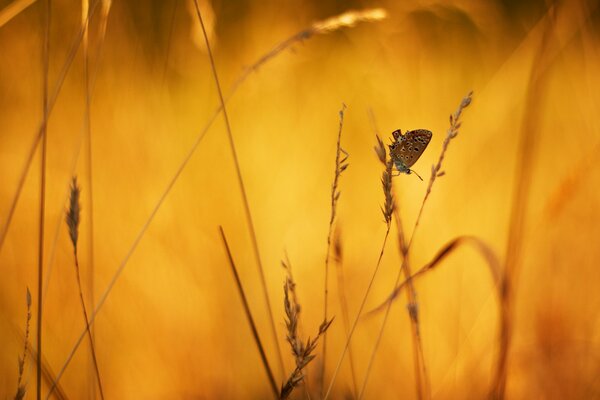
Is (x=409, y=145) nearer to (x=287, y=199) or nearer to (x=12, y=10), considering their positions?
(x=12, y=10)

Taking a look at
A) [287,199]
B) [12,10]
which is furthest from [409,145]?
[287,199]

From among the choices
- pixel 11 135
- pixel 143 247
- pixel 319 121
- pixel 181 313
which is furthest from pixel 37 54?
pixel 319 121

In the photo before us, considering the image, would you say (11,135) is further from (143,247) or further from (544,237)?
(544,237)

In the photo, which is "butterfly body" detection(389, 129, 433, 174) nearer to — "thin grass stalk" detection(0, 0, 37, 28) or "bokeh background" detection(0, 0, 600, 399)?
"bokeh background" detection(0, 0, 600, 399)

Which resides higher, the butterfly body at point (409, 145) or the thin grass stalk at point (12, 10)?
the thin grass stalk at point (12, 10)

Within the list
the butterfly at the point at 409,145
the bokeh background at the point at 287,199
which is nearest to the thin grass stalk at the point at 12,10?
the bokeh background at the point at 287,199

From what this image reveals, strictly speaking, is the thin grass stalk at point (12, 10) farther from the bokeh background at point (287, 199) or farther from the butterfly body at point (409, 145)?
the butterfly body at point (409, 145)

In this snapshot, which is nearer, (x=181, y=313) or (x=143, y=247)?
(x=181, y=313)
